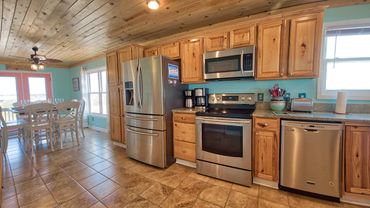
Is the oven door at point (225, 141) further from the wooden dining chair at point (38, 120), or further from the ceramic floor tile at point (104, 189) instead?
the wooden dining chair at point (38, 120)

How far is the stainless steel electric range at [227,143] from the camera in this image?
6.93ft

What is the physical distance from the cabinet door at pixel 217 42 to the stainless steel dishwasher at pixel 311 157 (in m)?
1.42

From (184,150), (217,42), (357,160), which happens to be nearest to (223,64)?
(217,42)

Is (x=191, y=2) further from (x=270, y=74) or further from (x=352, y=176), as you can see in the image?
(x=352, y=176)

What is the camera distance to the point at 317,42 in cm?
202

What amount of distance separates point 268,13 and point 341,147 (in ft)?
6.57

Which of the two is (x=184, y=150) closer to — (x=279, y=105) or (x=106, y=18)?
(x=279, y=105)

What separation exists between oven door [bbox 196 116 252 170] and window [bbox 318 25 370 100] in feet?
4.22

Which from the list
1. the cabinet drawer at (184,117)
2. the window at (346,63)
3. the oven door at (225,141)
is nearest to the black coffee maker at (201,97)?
the cabinet drawer at (184,117)

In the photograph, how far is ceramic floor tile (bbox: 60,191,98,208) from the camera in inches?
71.4

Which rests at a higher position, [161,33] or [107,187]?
[161,33]

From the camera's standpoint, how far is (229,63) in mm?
2477

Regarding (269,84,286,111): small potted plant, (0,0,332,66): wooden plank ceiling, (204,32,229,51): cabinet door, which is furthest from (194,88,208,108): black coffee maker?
(0,0,332,66): wooden plank ceiling

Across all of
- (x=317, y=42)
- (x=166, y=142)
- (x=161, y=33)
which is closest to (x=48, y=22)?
(x=161, y=33)
